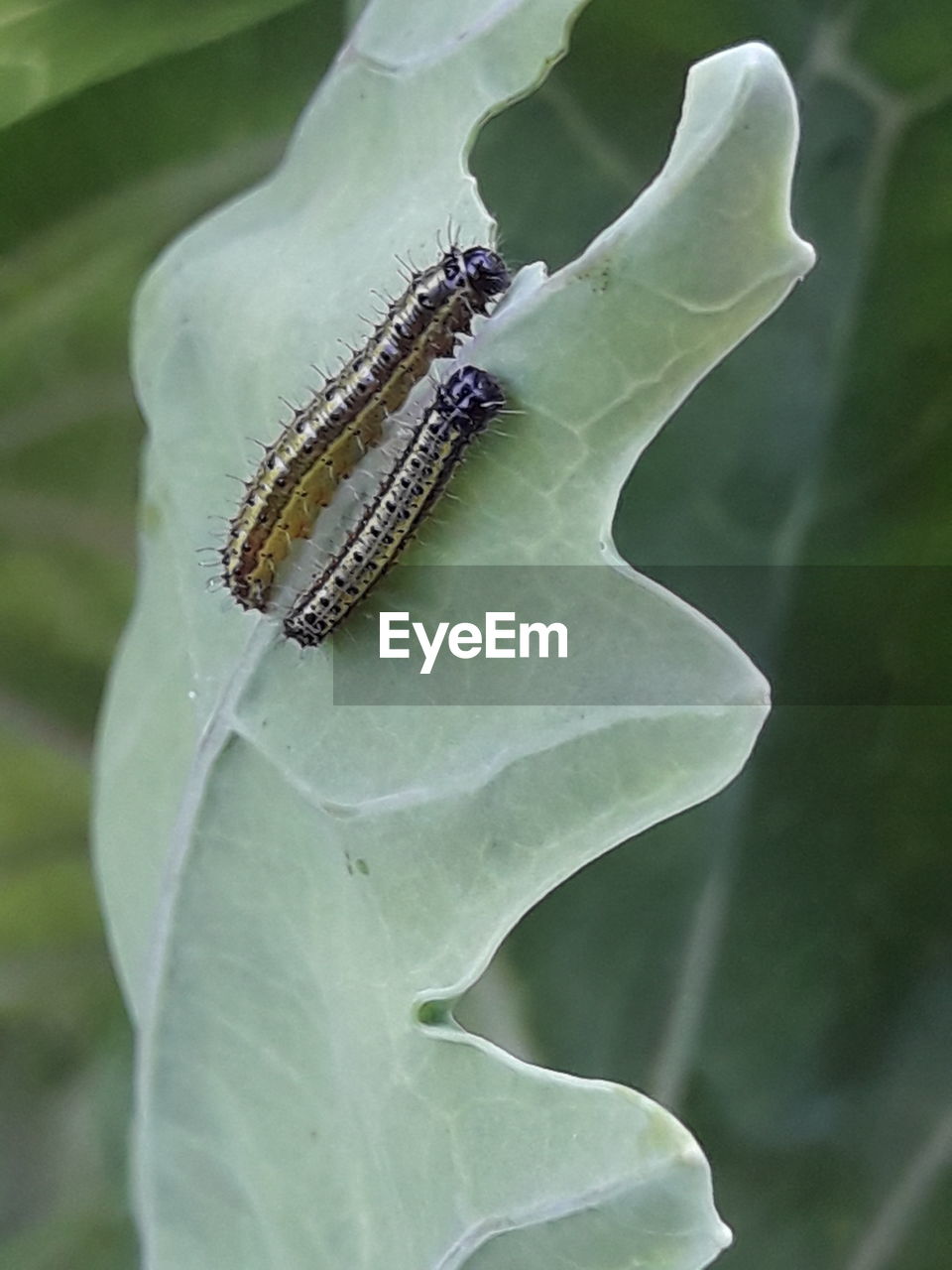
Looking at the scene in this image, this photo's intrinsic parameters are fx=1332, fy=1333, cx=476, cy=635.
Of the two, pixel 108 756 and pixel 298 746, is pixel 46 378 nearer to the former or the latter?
pixel 108 756

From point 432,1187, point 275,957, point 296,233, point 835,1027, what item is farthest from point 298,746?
A: point 835,1027

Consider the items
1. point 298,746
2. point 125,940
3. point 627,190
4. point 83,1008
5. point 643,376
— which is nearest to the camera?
point 643,376

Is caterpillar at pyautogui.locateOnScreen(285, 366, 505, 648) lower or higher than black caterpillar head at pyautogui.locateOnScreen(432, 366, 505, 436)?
lower

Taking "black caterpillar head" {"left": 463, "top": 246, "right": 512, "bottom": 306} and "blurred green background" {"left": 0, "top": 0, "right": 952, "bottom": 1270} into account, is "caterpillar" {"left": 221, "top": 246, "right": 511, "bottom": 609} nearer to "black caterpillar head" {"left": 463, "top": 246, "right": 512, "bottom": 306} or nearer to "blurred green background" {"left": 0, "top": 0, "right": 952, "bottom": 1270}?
"black caterpillar head" {"left": 463, "top": 246, "right": 512, "bottom": 306}

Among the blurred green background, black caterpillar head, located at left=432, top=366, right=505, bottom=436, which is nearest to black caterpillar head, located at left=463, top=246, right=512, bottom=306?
black caterpillar head, located at left=432, top=366, right=505, bottom=436

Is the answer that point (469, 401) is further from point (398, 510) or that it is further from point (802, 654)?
point (802, 654)

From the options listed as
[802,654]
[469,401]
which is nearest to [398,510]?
[469,401]

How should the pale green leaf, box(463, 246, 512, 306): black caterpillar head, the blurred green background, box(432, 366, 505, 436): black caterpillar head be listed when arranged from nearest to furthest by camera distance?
the pale green leaf, box(432, 366, 505, 436): black caterpillar head, box(463, 246, 512, 306): black caterpillar head, the blurred green background
